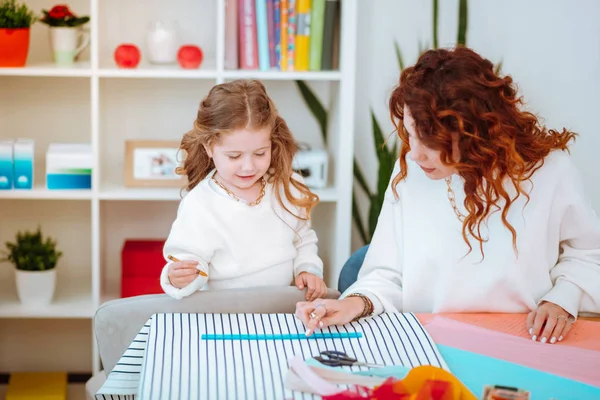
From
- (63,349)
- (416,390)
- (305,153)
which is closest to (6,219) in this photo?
(63,349)

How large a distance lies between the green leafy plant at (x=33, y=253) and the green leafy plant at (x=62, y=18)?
772 millimetres

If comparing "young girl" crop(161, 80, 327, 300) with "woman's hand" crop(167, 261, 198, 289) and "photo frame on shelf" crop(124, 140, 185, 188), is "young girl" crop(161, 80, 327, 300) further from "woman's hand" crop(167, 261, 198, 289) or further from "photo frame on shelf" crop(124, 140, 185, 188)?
"photo frame on shelf" crop(124, 140, 185, 188)

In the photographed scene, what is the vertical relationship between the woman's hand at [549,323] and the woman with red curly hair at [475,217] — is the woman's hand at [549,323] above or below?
below

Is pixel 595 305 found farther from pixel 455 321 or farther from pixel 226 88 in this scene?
pixel 226 88

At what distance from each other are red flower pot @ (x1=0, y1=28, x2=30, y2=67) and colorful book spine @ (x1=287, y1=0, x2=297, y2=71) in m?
0.92

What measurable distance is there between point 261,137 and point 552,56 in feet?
5.43

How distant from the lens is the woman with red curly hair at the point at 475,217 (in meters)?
1.44

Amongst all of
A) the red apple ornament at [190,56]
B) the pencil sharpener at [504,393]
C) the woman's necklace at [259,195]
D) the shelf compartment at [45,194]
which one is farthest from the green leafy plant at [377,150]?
the pencil sharpener at [504,393]

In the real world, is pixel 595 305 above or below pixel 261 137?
below

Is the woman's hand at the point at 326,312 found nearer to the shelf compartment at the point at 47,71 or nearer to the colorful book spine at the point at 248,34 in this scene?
the colorful book spine at the point at 248,34

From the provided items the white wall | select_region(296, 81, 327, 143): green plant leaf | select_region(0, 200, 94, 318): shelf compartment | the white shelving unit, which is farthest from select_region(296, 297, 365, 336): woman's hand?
select_region(0, 200, 94, 318): shelf compartment

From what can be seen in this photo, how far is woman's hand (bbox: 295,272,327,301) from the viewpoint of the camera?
5.58 feet

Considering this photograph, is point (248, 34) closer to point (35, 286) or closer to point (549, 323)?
point (35, 286)

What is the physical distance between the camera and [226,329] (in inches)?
54.6
